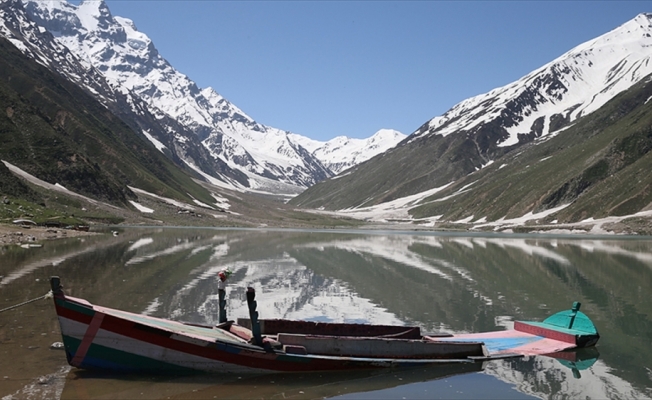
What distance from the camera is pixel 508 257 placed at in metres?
79.7

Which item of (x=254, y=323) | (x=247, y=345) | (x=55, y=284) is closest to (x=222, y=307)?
(x=254, y=323)

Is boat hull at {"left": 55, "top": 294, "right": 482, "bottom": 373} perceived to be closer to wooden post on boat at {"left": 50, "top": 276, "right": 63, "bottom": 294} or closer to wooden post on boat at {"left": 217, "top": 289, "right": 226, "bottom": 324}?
wooden post on boat at {"left": 50, "top": 276, "right": 63, "bottom": 294}

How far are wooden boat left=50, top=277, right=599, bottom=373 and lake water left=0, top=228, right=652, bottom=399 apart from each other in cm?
47

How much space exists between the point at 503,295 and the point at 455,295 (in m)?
3.80

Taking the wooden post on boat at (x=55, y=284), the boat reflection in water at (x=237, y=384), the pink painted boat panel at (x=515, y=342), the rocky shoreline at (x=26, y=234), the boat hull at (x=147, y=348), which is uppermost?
the rocky shoreline at (x=26, y=234)

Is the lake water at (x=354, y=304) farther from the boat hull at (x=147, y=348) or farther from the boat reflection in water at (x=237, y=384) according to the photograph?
the boat hull at (x=147, y=348)

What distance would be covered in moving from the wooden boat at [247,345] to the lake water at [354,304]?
0.47 meters

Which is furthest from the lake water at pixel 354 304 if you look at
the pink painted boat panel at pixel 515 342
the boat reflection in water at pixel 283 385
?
the pink painted boat panel at pixel 515 342

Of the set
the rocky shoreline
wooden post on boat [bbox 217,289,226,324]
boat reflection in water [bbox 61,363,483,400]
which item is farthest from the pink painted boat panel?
the rocky shoreline

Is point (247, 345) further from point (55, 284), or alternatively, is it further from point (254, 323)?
point (55, 284)

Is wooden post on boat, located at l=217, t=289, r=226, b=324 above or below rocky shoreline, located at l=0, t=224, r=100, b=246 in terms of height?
below

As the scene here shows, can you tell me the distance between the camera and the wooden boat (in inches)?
795

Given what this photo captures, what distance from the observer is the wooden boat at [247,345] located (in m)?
20.2

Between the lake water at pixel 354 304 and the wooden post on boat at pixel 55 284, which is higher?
the wooden post on boat at pixel 55 284
